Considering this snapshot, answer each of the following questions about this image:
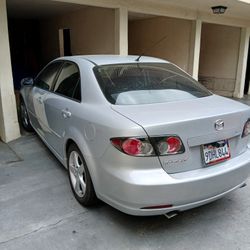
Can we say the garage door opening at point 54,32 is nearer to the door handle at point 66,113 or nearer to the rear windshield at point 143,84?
the rear windshield at point 143,84

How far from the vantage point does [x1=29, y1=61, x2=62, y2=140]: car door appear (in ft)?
12.0

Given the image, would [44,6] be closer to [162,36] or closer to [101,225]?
[162,36]

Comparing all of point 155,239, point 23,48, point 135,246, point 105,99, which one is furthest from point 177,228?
point 23,48

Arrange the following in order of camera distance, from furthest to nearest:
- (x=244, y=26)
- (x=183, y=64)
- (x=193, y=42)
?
(x=244, y=26)
(x=183, y=64)
(x=193, y=42)

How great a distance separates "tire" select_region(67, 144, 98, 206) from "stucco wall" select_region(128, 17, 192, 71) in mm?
6480

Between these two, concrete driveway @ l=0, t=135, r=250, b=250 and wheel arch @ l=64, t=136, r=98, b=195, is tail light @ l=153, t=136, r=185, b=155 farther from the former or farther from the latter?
concrete driveway @ l=0, t=135, r=250, b=250

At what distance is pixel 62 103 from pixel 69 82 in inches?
10.8

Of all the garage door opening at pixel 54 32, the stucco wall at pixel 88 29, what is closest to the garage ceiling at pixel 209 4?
the stucco wall at pixel 88 29

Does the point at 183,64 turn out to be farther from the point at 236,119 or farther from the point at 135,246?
the point at 135,246

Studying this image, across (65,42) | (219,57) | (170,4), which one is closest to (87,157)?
(170,4)

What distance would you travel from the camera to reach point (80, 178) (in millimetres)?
2732

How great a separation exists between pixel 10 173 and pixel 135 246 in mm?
2107

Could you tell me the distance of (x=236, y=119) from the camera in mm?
2391

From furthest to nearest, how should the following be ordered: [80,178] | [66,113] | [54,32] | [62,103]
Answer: [54,32]
[62,103]
[66,113]
[80,178]
